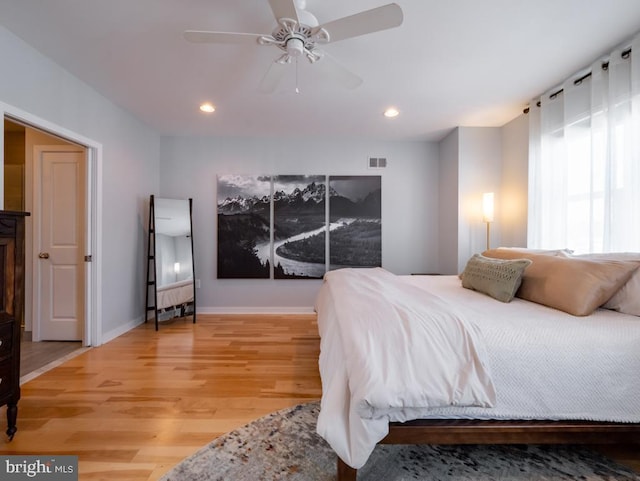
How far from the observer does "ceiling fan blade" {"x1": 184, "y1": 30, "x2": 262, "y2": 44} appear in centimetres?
169

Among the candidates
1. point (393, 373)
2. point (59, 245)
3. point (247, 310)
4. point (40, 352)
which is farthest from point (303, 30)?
point (40, 352)

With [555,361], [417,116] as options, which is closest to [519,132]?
[417,116]

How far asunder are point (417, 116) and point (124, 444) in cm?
393

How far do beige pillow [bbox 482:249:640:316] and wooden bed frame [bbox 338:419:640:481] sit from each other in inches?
21.8

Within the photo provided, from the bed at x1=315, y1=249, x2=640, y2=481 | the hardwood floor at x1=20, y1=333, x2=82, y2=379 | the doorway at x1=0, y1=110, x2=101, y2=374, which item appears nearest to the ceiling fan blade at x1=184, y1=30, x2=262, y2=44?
the bed at x1=315, y1=249, x2=640, y2=481

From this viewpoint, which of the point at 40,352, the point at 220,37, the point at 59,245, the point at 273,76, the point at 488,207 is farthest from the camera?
the point at 488,207

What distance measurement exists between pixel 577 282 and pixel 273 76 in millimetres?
2425

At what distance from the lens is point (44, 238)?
3.14 m

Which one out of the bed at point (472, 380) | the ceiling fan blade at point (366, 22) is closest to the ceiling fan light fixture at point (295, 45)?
the ceiling fan blade at point (366, 22)

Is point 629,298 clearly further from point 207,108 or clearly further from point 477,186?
point 207,108

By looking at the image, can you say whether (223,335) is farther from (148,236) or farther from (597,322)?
(597,322)

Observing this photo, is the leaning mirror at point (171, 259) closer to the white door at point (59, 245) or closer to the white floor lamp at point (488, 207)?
the white door at point (59, 245)

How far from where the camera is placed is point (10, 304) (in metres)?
1.62

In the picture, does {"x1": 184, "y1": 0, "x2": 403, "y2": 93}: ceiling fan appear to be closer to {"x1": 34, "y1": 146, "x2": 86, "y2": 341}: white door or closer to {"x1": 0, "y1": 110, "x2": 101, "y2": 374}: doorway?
{"x1": 0, "y1": 110, "x2": 101, "y2": 374}: doorway
